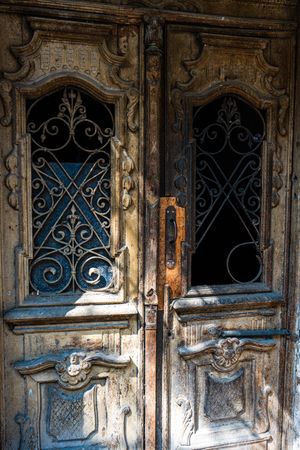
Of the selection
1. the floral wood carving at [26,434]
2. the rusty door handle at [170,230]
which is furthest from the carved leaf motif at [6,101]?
the floral wood carving at [26,434]

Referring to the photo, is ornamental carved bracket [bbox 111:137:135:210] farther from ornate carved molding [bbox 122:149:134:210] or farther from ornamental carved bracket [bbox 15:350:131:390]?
ornamental carved bracket [bbox 15:350:131:390]

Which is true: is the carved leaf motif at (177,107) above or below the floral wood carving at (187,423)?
above

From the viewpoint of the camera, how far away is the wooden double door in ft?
8.87

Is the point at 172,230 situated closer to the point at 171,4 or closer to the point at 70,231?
the point at 70,231

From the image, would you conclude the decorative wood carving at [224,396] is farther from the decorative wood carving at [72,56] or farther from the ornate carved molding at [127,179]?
the decorative wood carving at [72,56]

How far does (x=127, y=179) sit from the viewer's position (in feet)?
9.29

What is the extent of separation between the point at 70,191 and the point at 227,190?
106 centimetres

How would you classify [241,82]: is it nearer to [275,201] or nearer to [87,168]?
[275,201]

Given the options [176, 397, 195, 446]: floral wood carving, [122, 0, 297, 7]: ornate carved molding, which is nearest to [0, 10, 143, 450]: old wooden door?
[122, 0, 297, 7]: ornate carved molding

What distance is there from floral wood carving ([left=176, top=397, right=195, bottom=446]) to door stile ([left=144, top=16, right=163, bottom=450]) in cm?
21

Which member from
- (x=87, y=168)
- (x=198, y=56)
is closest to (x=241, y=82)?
(x=198, y=56)

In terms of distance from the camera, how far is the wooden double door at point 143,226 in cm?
271

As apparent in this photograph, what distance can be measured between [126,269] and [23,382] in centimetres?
96

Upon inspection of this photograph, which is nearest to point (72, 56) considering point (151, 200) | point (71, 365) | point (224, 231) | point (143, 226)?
point (151, 200)
